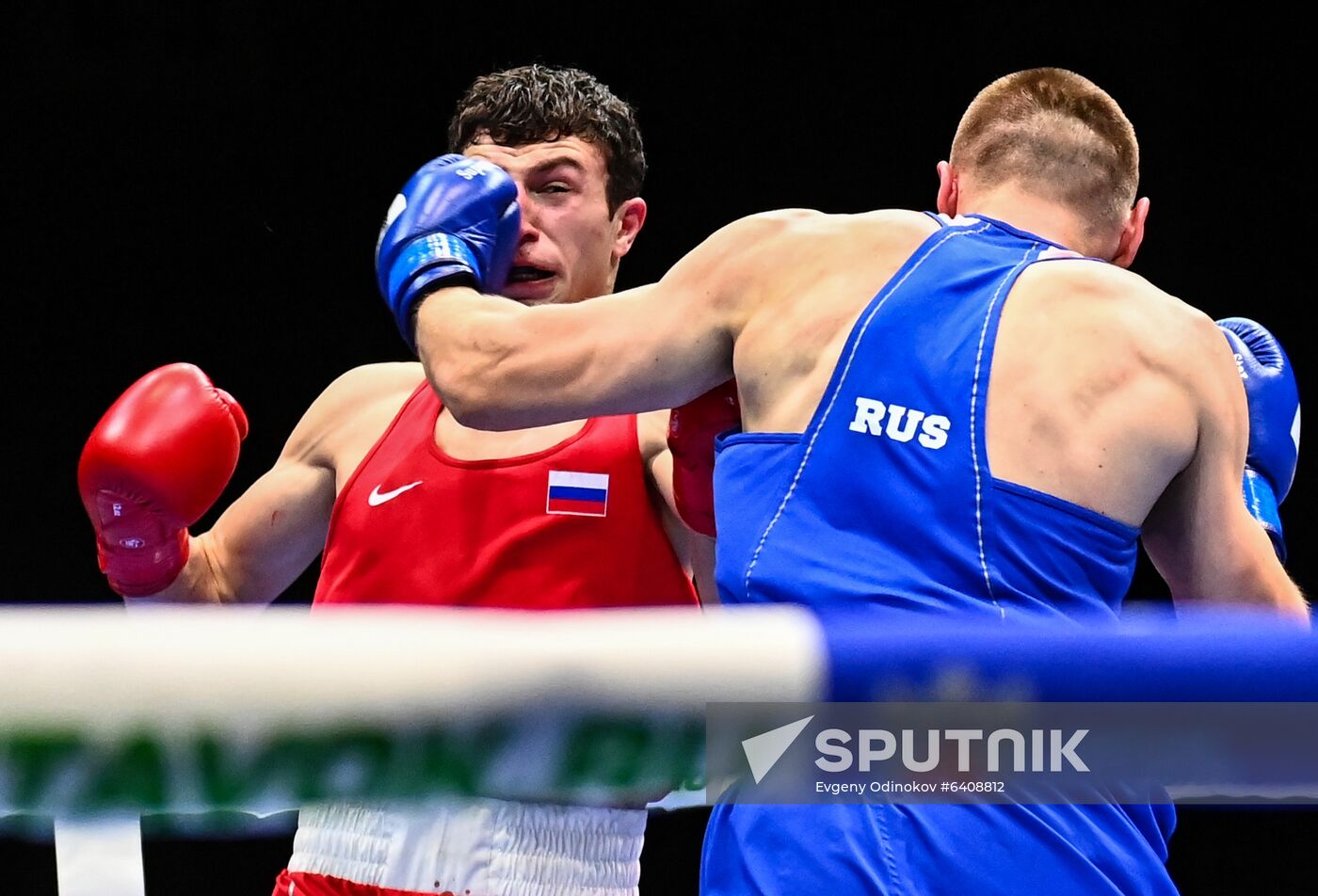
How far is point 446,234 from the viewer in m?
2.00

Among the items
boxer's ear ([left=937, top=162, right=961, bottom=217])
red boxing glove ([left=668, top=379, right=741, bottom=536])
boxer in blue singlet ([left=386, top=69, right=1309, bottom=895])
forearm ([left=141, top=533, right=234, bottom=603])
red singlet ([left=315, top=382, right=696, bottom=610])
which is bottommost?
forearm ([left=141, top=533, right=234, bottom=603])

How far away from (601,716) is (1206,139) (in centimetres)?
387

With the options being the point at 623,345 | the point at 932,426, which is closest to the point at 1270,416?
the point at 932,426

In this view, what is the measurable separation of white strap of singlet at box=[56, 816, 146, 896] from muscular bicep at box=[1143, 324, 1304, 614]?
109 cm

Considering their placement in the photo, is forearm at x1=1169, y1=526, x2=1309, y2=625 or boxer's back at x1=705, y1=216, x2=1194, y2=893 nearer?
boxer's back at x1=705, y1=216, x2=1194, y2=893

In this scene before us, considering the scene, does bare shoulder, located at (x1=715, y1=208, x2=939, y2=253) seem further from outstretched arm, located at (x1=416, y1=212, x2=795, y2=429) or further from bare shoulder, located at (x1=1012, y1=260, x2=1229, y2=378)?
bare shoulder, located at (x1=1012, y1=260, x2=1229, y2=378)

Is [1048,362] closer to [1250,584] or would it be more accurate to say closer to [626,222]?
[1250,584]

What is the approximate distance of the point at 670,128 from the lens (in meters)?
4.25

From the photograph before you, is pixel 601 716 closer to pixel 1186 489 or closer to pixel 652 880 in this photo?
pixel 1186 489

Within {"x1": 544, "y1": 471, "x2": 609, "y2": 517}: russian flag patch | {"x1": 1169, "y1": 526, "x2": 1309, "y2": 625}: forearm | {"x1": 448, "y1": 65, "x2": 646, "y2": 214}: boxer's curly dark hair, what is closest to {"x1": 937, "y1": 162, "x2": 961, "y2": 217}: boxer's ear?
{"x1": 1169, "y1": 526, "x2": 1309, "y2": 625}: forearm

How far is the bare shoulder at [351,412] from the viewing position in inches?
101

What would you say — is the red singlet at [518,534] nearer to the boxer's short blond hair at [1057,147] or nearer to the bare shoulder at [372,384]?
the bare shoulder at [372,384]

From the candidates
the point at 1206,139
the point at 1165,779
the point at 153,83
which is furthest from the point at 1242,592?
the point at 153,83

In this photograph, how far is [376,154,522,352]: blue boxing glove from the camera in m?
1.93
